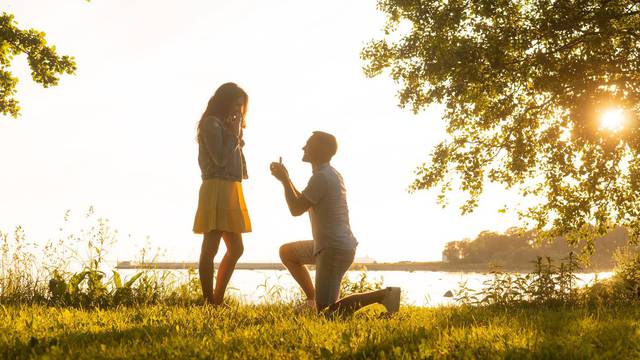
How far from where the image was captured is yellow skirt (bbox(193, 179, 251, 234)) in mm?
5910

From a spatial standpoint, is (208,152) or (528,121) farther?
(528,121)

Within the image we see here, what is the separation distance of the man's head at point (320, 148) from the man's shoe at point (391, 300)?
1.42 metres

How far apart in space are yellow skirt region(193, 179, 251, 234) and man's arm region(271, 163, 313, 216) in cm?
79

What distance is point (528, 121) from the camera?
12789mm

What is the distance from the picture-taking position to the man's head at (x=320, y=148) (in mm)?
5652

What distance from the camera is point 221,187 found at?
600 centimetres

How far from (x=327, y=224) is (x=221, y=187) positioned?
4.15ft

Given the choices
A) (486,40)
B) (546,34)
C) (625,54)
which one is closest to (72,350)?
(486,40)

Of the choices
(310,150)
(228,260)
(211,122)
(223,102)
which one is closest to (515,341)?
(310,150)

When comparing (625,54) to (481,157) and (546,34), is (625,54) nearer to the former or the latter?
(546,34)

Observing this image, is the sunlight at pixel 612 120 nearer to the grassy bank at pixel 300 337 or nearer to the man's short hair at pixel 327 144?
the grassy bank at pixel 300 337

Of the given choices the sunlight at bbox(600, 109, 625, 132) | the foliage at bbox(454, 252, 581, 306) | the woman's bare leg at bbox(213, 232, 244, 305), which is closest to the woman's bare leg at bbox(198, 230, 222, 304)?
the woman's bare leg at bbox(213, 232, 244, 305)

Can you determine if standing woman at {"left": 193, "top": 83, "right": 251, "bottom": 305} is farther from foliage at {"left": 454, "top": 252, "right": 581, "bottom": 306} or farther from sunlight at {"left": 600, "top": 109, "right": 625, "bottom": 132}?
sunlight at {"left": 600, "top": 109, "right": 625, "bottom": 132}

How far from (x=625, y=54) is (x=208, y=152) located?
9.94m
